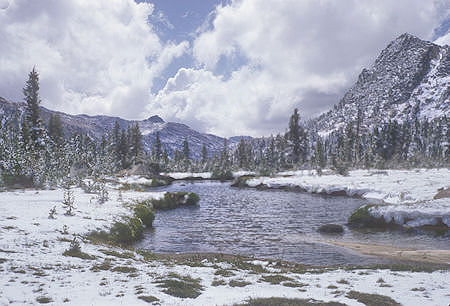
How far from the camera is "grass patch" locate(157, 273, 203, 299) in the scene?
27.7 ft

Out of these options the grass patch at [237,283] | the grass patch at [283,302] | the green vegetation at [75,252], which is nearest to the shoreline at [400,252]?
the grass patch at [283,302]

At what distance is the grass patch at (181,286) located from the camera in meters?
8.44

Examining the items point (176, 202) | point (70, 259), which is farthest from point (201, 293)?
point (176, 202)

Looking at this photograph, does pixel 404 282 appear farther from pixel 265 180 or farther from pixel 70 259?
→ pixel 265 180

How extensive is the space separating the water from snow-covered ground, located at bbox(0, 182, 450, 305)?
405 cm

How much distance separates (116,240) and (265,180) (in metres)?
47.8

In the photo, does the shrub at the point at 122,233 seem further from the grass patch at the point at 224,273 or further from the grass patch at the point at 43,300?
the grass patch at the point at 43,300

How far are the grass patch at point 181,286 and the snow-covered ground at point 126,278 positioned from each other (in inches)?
7.5

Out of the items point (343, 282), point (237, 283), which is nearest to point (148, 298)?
point (237, 283)

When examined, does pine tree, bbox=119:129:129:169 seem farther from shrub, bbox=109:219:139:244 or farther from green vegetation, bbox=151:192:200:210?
shrub, bbox=109:219:139:244

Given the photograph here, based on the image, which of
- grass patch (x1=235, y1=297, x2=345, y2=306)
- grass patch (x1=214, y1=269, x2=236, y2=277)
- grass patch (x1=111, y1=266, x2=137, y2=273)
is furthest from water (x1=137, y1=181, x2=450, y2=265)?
grass patch (x1=235, y1=297, x2=345, y2=306)

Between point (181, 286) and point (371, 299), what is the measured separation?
231 inches

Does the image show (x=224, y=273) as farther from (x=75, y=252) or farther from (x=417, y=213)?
(x=417, y=213)

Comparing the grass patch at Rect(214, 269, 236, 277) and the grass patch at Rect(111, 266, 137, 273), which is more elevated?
the grass patch at Rect(111, 266, 137, 273)
